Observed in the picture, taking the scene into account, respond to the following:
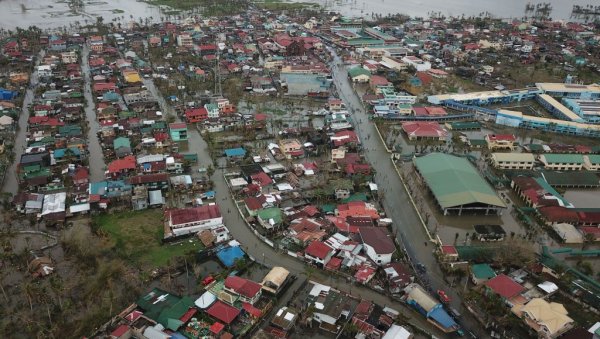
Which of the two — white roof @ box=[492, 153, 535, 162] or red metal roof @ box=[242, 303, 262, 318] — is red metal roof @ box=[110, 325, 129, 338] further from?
white roof @ box=[492, 153, 535, 162]

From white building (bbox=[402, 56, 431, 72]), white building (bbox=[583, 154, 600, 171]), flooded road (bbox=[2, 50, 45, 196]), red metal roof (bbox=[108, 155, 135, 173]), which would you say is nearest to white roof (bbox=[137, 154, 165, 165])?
red metal roof (bbox=[108, 155, 135, 173])

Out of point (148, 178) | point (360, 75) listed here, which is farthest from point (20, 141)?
point (360, 75)

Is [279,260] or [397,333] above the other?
[397,333]

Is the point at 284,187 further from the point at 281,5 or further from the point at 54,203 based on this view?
the point at 281,5

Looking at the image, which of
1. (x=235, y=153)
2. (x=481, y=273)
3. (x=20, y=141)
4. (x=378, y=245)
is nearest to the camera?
(x=481, y=273)

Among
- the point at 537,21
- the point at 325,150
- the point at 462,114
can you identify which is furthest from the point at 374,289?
the point at 537,21
